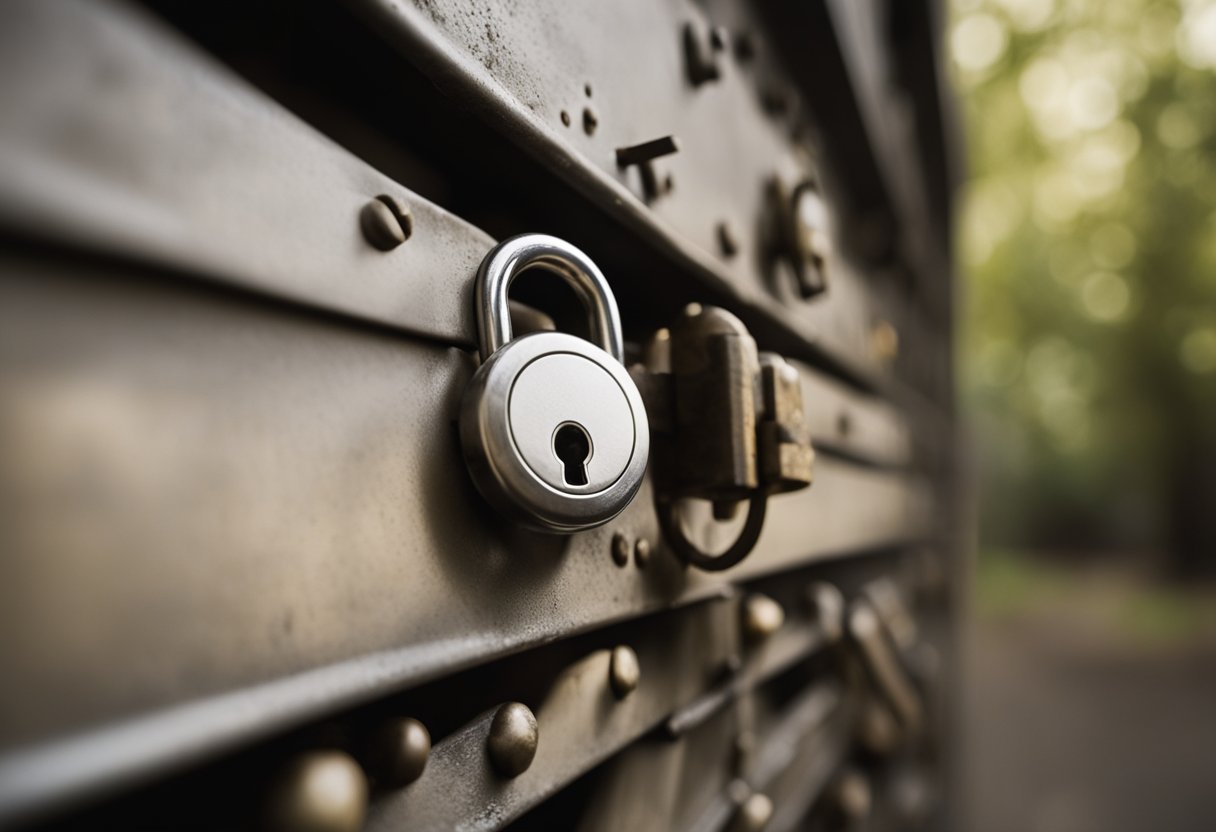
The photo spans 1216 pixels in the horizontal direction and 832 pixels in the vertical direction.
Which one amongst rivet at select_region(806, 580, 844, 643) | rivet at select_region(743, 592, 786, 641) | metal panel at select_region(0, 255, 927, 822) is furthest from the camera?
rivet at select_region(806, 580, 844, 643)

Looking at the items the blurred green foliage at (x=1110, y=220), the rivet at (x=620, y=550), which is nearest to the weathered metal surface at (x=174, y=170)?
the rivet at (x=620, y=550)

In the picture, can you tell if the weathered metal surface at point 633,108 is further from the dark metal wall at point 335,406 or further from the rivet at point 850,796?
the rivet at point 850,796

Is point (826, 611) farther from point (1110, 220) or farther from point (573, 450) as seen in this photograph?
point (1110, 220)

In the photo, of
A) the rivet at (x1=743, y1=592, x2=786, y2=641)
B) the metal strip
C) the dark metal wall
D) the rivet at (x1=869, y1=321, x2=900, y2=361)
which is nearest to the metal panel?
the dark metal wall

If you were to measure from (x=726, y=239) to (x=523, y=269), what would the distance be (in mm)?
354

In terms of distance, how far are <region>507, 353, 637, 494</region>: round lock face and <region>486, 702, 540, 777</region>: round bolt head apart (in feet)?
0.45

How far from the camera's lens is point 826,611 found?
1.14 meters

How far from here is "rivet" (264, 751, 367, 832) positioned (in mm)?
338

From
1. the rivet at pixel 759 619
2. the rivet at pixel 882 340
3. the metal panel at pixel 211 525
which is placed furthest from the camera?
the rivet at pixel 882 340

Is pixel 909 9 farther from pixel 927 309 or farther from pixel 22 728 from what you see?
pixel 22 728

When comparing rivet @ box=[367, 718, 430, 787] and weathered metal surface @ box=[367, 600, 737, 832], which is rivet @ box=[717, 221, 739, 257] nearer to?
weathered metal surface @ box=[367, 600, 737, 832]

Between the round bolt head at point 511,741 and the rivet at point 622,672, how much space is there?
0.12 metres

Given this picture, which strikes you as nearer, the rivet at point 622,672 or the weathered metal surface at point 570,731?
the weathered metal surface at point 570,731

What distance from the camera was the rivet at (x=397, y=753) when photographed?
409 mm
